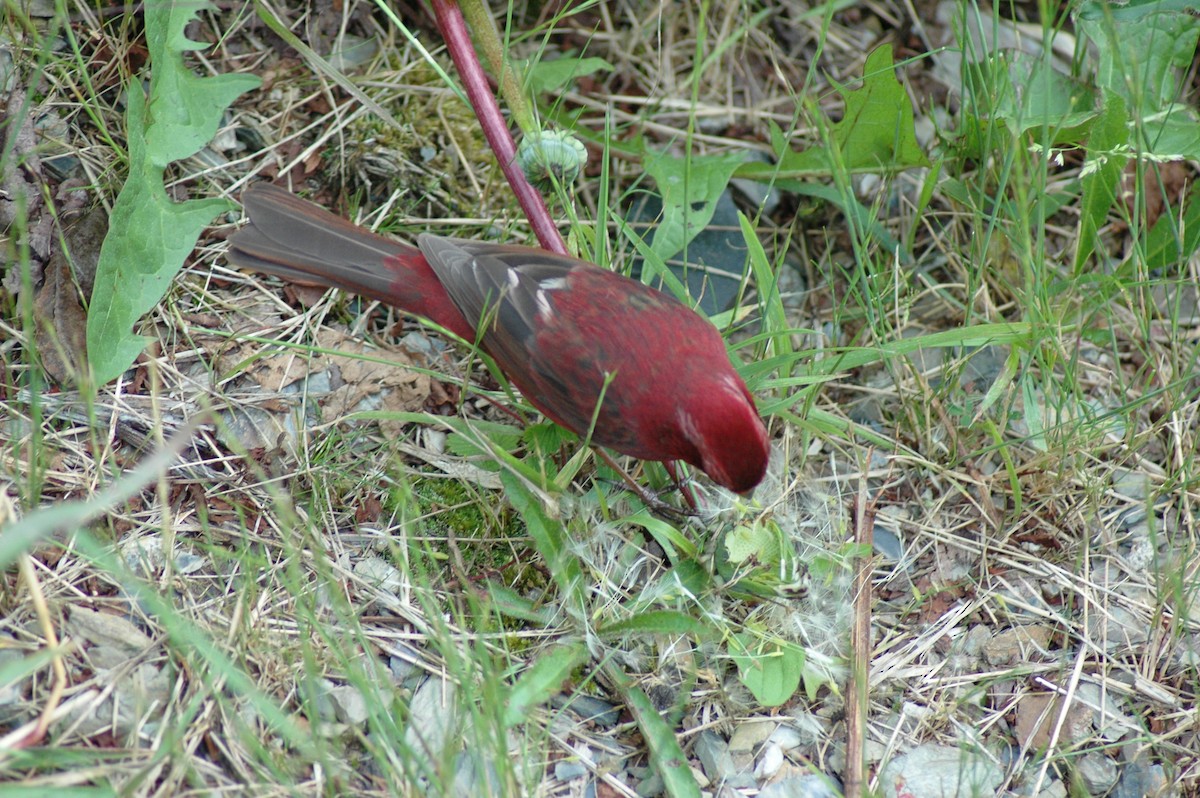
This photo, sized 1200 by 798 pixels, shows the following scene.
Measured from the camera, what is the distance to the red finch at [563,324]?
356 centimetres

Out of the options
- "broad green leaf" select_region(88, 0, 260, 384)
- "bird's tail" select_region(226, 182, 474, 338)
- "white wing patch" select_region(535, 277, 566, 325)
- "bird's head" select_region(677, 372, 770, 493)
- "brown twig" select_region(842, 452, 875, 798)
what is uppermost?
"broad green leaf" select_region(88, 0, 260, 384)

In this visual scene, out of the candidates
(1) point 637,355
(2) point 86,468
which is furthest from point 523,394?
(2) point 86,468

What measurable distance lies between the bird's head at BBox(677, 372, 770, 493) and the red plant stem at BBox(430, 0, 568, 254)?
3.19ft

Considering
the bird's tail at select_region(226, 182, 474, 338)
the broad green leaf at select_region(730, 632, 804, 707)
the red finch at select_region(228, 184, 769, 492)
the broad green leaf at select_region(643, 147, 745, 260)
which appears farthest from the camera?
the broad green leaf at select_region(643, 147, 745, 260)

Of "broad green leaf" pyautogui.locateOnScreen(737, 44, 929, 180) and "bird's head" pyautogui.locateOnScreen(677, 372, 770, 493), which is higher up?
"broad green leaf" pyautogui.locateOnScreen(737, 44, 929, 180)

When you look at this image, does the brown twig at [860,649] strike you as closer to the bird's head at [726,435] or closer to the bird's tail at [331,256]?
the bird's head at [726,435]

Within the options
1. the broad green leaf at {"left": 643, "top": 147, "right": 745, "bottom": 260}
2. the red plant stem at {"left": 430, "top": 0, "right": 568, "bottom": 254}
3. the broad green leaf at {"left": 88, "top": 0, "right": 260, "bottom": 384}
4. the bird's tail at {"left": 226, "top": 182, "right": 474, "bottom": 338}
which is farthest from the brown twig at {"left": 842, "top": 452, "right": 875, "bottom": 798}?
the broad green leaf at {"left": 88, "top": 0, "right": 260, "bottom": 384}

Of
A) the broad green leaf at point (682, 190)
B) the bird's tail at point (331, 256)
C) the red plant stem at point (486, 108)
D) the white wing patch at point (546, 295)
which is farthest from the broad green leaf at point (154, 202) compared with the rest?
the broad green leaf at point (682, 190)

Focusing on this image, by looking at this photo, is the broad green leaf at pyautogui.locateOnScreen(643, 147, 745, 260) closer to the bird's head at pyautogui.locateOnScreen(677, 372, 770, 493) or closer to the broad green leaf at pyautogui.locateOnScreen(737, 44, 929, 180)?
the broad green leaf at pyautogui.locateOnScreen(737, 44, 929, 180)

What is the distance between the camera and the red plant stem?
13.4 feet

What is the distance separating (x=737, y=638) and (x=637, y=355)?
103 centimetres

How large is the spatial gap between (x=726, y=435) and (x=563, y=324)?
782mm

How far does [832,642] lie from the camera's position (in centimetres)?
360

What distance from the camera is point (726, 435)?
→ 344cm
